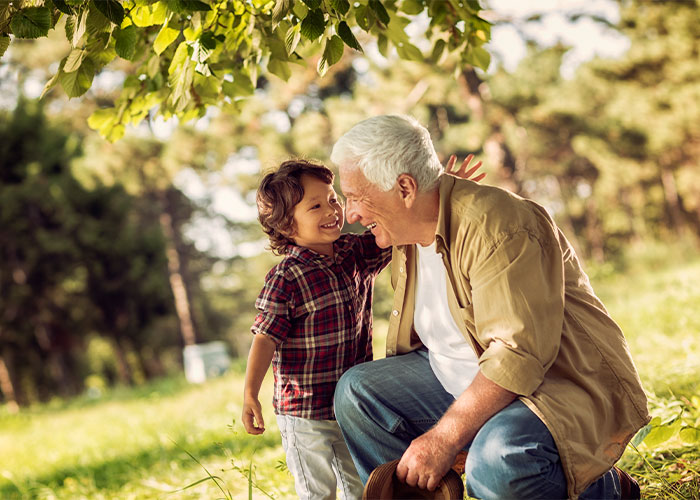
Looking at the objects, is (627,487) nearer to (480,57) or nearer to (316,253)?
Result: (316,253)

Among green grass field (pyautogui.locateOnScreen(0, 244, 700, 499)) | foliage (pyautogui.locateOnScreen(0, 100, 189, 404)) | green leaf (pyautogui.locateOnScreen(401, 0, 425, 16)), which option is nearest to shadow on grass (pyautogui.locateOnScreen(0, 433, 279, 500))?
green grass field (pyautogui.locateOnScreen(0, 244, 700, 499))

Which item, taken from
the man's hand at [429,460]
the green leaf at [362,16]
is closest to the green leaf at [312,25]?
the green leaf at [362,16]

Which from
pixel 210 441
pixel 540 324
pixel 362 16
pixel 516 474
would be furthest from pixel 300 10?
pixel 210 441

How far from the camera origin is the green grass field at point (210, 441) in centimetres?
278

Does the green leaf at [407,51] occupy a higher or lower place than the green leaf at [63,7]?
lower

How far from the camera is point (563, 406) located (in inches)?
76.2

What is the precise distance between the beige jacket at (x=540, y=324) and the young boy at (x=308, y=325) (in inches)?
24.5

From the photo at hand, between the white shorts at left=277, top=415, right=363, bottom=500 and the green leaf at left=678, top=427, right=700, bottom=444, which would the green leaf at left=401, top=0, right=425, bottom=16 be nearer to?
the white shorts at left=277, top=415, right=363, bottom=500

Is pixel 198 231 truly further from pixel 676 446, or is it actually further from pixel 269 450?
pixel 676 446

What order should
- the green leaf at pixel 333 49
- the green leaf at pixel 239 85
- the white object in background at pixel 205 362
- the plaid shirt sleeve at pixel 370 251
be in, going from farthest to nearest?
the white object in background at pixel 205 362 → the green leaf at pixel 239 85 → the plaid shirt sleeve at pixel 370 251 → the green leaf at pixel 333 49

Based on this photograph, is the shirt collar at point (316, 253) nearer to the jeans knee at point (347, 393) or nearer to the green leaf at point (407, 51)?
the jeans knee at point (347, 393)

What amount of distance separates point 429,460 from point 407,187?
876mm

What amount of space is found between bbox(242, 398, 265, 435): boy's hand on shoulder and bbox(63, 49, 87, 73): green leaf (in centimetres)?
130

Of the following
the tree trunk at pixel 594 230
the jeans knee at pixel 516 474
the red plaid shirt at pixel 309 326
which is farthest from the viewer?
the tree trunk at pixel 594 230
